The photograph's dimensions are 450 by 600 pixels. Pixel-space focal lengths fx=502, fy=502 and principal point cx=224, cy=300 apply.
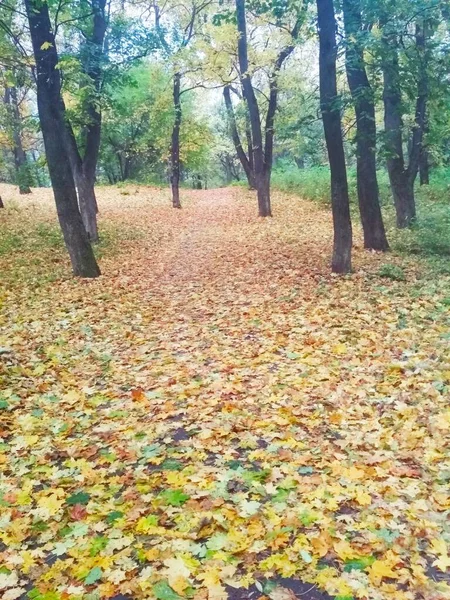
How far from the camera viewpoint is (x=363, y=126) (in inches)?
419

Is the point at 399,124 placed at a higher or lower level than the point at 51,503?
higher

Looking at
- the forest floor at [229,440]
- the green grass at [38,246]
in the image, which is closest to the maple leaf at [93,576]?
the forest floor at [229,440]

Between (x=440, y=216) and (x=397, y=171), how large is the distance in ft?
8.46

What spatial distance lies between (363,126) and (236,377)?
7.27m

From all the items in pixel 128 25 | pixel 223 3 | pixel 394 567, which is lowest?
pixel 394 567

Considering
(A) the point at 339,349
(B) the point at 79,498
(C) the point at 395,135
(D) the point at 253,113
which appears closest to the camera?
(B) the point at 79,498

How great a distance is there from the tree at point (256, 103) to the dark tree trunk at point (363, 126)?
20.1ft

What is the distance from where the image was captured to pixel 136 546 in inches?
124

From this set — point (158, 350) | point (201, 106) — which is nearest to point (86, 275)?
point (158, 350)

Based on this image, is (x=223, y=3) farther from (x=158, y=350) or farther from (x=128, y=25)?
(x=158, y=350)

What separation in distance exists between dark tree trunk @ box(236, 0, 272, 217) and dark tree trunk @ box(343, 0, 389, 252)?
22.4 ft

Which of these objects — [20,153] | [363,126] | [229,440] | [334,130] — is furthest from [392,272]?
[20,153]

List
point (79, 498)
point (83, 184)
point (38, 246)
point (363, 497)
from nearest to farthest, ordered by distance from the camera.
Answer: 1. point (363, 497)
2. point (79, 498)
3. point (83, 184)
4. point (38, 246)

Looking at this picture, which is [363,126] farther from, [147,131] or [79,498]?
[147,131]
